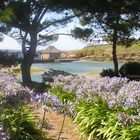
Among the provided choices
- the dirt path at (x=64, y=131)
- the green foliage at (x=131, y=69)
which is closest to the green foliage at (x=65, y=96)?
the dirt path at (x=64, y=131)

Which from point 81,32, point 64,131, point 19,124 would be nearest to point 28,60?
point 81,32

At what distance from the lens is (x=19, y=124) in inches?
304

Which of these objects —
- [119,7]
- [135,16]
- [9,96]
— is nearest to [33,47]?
[119,7]

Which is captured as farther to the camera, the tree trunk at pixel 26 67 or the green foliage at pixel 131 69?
the green foliage at pixel 131 69

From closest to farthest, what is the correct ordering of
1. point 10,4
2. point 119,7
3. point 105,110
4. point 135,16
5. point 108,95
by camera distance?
point 105,110, point 108,95, point 10,4, point 119,7, point 135,16

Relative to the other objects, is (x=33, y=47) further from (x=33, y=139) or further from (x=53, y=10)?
(x=33, y=139)

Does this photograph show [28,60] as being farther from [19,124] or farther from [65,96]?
[19,124]

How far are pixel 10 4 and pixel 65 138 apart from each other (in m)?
12.4

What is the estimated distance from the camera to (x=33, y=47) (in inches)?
883

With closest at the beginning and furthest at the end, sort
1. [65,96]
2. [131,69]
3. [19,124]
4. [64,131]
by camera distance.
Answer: [19,124]
[64,131]
[65,96]
[131,69]

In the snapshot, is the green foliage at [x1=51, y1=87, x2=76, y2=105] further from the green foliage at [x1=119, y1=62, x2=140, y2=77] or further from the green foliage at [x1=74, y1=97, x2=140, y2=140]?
the green foliage at [x1=119, y1=62, x2=140, y2=77]

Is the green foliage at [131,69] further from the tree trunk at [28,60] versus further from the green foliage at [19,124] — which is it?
the green foliage at [19,124]

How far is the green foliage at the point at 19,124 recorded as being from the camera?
7016 millimetres

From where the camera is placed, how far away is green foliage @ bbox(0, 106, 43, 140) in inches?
276
